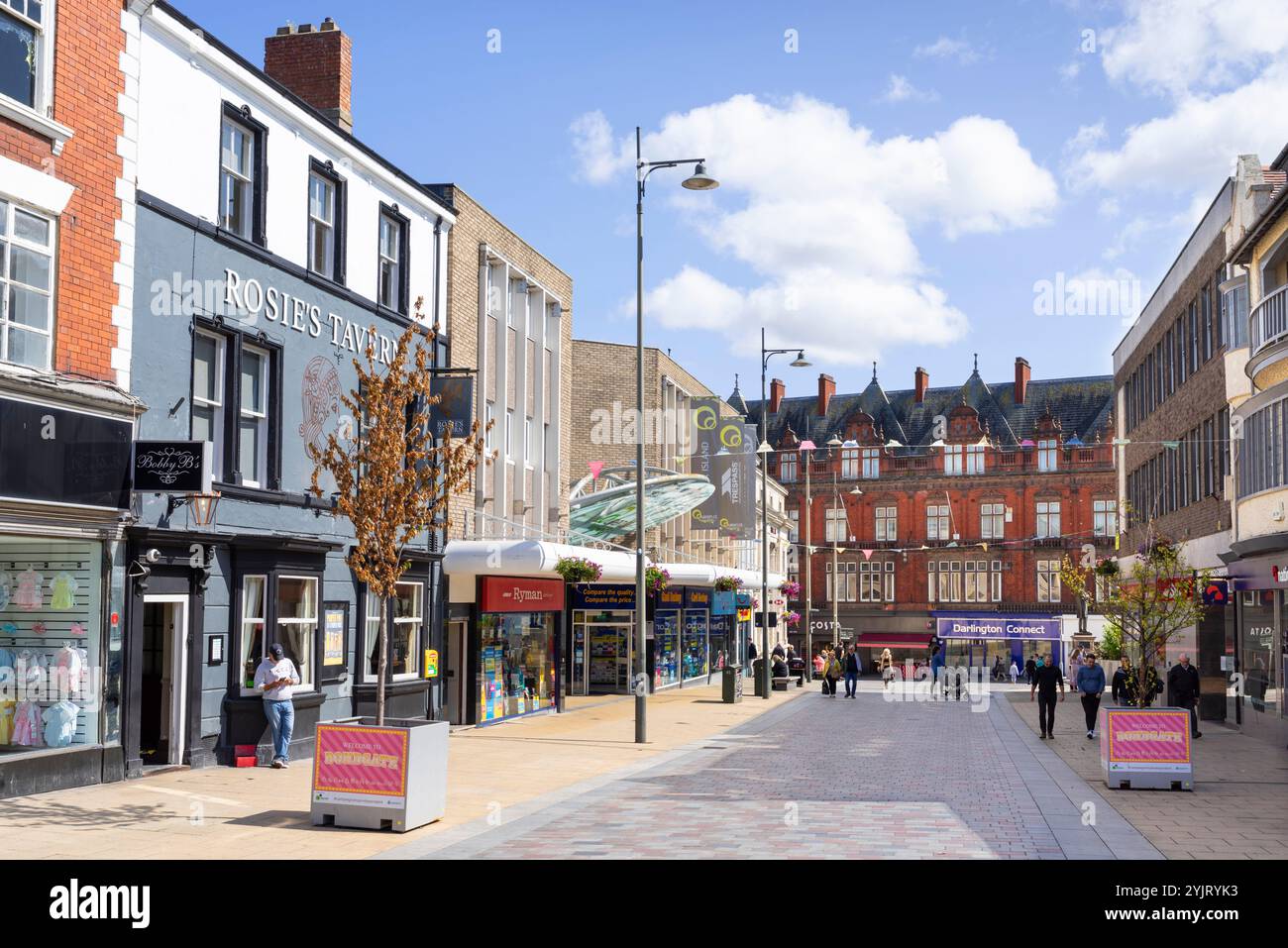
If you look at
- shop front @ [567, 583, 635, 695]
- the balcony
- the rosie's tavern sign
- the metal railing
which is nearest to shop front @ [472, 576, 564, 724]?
A: the rosie's tavern sign

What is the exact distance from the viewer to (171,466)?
51.3ft

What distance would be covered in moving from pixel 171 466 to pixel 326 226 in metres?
7.09

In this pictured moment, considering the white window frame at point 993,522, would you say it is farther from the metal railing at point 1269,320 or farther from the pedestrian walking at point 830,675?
the metal railing at point 1269,320

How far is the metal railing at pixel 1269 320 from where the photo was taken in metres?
22.5

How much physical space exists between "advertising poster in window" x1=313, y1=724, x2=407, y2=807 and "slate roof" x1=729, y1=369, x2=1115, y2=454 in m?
69.4

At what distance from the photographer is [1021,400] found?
266 feet

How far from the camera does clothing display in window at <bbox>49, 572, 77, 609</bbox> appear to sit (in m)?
15.3

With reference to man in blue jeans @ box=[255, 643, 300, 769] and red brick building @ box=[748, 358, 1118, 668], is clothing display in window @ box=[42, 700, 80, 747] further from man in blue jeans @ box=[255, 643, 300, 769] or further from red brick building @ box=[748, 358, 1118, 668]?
red brick building @ box=[748, 358, 1118, 668]

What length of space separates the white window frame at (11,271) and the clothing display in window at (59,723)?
12.9ft

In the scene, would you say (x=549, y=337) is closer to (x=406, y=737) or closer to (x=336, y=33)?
(x=336, y=33)

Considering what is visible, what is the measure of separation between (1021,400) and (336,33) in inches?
2550

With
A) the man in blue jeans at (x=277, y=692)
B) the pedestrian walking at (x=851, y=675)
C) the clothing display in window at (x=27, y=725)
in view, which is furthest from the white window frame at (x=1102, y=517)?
the clothing display in window at (x=27, y=725)
